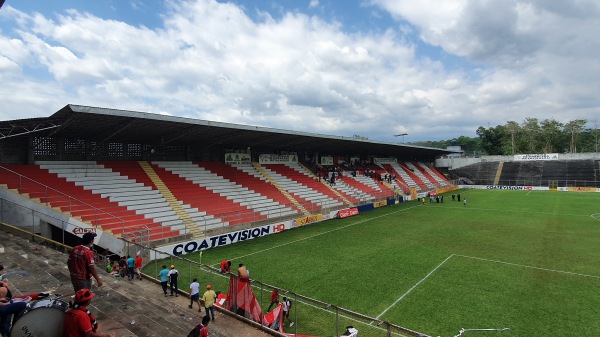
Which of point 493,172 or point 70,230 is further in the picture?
point 493,172

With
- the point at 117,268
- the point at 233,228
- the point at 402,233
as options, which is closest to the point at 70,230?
the point at 117,268

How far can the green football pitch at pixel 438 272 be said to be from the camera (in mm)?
10961

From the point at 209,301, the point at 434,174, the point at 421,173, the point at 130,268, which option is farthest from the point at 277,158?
the point at 434,174

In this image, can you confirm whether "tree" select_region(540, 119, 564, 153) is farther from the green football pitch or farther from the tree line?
the green football pitch

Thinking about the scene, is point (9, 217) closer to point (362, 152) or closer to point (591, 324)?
point (591, 324)

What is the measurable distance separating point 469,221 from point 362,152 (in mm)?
24279

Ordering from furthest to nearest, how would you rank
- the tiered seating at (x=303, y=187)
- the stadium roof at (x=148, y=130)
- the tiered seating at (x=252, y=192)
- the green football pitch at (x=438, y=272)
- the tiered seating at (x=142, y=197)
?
the tiered seating at (x=303, y=187), the tiered seating at (x=252, y=192), the tiered seating at (x=142, y=197), the stadium roof at (x=148, y=130), the green football pitch at (x=438, y=272)

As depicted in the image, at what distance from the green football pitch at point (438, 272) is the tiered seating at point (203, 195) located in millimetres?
2227

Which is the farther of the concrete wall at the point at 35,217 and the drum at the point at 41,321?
the concrete wall at the point at 35,217

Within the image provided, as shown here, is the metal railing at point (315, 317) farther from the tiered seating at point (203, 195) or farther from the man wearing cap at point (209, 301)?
the tiered seating at point (203, 195)

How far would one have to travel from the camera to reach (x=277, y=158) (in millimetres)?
38562

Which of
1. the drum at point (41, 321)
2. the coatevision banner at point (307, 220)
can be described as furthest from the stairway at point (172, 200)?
the drum at point (41, 321)

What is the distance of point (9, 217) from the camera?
56.3ft

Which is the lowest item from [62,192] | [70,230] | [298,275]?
[298,275]
